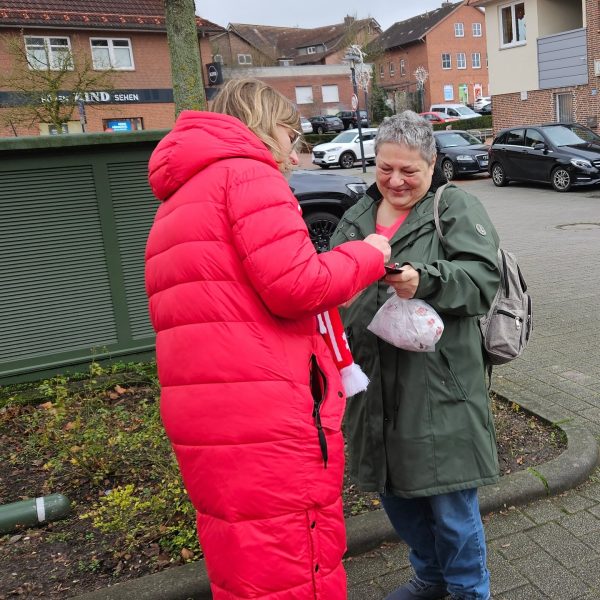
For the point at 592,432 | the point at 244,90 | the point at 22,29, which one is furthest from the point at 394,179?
the point at 22,29

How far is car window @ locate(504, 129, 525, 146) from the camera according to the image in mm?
17141

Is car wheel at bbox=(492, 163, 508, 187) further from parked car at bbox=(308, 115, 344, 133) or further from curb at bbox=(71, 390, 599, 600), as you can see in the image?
parked car at bbox=(308, 115, 344, 133)

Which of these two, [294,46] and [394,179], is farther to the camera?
[294,46]

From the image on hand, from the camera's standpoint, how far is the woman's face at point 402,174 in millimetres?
2211

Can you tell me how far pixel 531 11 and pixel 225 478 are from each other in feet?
89.4

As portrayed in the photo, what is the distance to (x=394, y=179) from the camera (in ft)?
7.32

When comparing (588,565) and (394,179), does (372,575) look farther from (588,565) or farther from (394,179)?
(394,179)

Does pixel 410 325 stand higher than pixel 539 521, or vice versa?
pixel 410 325

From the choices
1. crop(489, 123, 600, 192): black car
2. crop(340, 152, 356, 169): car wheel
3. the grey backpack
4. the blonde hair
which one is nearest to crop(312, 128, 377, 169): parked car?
crop(340, 152, 356, 169): car wheel

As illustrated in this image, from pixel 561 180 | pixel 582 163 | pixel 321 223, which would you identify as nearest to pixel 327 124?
pixel 561 180

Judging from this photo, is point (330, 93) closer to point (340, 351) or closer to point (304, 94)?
point (304, 94)

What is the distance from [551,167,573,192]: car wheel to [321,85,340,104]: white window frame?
48665mm

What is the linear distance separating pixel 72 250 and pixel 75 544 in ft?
7.78

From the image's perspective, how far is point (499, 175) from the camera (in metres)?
18.3
